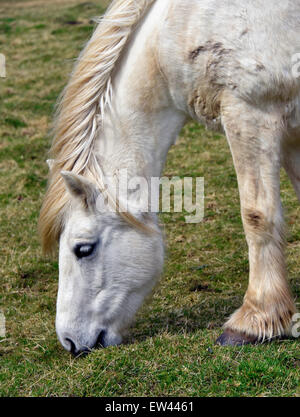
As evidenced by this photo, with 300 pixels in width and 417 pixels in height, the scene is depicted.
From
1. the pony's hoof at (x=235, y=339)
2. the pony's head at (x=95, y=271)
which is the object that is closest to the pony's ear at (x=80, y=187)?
the pony's head at (x=95, y=271)

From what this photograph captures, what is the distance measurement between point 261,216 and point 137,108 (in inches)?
38.0

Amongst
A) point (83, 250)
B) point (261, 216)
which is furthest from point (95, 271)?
point (261, 216)

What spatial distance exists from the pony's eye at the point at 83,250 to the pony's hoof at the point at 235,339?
87 cm

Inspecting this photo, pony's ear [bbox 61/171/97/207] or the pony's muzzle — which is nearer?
pony's ear [bbox 61/171/97/207]

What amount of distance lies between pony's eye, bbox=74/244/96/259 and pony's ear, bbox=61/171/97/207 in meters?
0.23

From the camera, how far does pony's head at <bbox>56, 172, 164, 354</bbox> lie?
343 cm

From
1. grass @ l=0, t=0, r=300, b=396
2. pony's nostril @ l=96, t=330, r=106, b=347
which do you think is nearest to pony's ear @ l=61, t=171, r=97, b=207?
pony's nostril @ l=96, t=330, r=106, b=347

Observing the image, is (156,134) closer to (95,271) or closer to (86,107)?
(86,107)

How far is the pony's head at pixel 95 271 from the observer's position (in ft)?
11.3

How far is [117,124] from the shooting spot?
3621mm

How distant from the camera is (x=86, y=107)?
3594 millimetres

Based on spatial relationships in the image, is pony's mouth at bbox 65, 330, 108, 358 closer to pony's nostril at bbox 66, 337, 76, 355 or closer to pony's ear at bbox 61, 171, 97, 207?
pony's nostril at bbox 66, 337, 76, 355

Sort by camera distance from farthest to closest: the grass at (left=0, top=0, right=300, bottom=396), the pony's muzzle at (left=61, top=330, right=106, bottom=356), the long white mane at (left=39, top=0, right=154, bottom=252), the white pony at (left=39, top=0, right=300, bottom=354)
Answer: the long white mane at (left=39, top=0, right=154, bottom=252), the pony's muzzle at (left=61, top=330, right=106, bottom=356), the white pony at (left=39, top=0, right=300, bottom=354), the grass at (left=0, top=0, right=300, bottom=396)

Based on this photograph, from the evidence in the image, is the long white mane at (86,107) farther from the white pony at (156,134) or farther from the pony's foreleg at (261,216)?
the pony's foreleg at (261,216)
